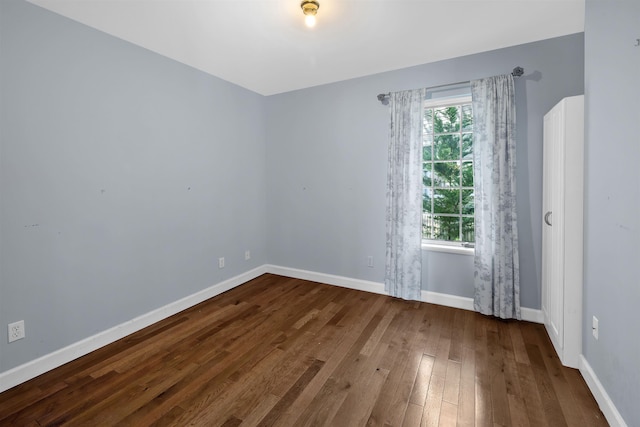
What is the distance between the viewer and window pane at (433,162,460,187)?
10.5 ft

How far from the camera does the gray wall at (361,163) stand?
266 centimetres

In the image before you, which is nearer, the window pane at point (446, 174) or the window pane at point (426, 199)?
the window pane at point (446, 174)

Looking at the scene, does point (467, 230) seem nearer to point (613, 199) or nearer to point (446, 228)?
point (446, 228)

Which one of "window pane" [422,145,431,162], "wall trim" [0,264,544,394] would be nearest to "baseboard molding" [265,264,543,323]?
"wall trim" [0,264,544,394]

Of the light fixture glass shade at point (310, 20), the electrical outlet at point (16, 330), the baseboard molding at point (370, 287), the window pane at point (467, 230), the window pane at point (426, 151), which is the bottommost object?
the baseboard molding at point (370, 287)

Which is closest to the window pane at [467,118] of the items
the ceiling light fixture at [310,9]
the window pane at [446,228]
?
the window pane at [446,228]

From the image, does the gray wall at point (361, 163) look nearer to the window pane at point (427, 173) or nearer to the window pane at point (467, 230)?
the window pane at point (467, 230)

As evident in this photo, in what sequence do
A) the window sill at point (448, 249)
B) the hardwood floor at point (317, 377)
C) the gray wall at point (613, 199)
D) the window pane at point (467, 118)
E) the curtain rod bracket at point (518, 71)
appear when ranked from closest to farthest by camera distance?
the gray wall at point (613, 199), the hardwood floor at point (317, 377), the curtain rod bracket at point (518, 71), the window sill at point (448, 249), the window pane at point (467, 118)

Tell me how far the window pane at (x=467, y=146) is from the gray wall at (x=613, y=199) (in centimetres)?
124

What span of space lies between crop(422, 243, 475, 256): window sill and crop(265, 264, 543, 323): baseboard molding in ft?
1.55

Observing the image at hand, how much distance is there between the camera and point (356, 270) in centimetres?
365

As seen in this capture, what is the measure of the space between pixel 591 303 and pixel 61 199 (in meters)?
3.70

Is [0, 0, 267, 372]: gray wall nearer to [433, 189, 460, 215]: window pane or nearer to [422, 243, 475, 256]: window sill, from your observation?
[422, 243, 475, 256]: window sill

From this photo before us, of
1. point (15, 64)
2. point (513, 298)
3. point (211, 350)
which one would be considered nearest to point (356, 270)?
point (513, 298)
